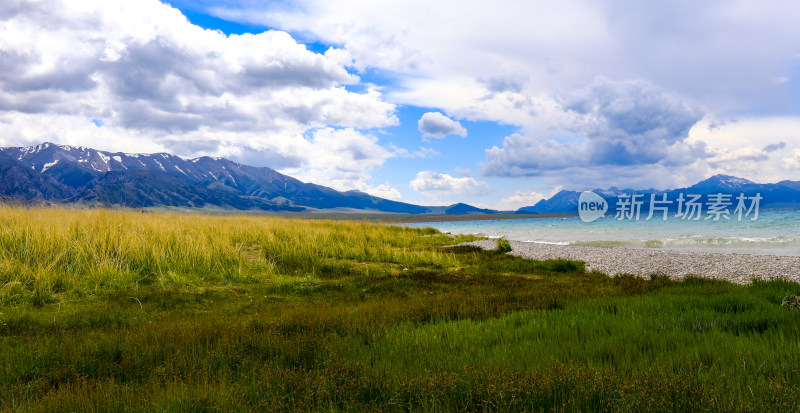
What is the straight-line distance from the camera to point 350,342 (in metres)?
5.76

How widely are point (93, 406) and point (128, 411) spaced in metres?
0.48

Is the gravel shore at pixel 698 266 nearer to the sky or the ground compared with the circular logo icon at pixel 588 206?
nearer to the ground

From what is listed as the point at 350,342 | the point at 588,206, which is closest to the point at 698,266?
the point at 350,342

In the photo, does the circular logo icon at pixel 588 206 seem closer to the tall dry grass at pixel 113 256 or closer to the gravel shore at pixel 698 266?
the gravel shore at pixel 698 266

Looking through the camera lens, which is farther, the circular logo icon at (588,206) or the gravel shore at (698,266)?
the circular logo icon at (588,206)

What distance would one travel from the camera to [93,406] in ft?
12.6

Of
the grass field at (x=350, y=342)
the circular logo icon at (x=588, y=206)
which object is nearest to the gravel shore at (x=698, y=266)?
the grass field at (x=350, y=342)

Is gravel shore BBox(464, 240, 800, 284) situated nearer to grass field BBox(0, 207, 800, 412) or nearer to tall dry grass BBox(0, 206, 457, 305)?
grass field BBox(0, 207, 800, 412)

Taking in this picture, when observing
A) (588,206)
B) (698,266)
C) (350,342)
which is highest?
(588,206)

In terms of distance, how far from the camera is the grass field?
3684 millimetres

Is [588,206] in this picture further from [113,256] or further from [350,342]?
[350,342]

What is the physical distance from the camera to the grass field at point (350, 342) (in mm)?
3684

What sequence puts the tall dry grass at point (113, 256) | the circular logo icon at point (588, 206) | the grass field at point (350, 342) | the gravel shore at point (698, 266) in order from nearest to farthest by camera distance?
the grass field at point (350, 342) < the tall dry grass at point (113, 256) < the gravel shore at point (698, 266) < the circular logo icon at point (588, 206)

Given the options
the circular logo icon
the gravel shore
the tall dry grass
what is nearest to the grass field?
the tall dry grass
